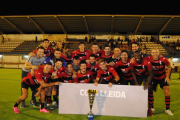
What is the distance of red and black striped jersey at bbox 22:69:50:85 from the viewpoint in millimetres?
4430

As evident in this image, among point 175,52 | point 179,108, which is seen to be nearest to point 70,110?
point 179,108

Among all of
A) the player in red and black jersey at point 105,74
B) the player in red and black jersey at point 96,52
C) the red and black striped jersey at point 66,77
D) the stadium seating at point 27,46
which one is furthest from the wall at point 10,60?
the player in red and black jersey at point 105,74

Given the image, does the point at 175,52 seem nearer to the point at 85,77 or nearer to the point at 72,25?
the point at 72,25

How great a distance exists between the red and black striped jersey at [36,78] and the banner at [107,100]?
67 cm

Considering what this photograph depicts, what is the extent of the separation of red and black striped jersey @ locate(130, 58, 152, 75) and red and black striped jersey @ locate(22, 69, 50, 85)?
8.96 ft

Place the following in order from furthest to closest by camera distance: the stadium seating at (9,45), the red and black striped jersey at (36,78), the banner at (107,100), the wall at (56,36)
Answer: the wall at (56,36), the stadium seating at (9,45), the red and black striped jersey at (36,78), the banner at (107,100)

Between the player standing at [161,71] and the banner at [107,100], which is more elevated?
the player standing at [161,71]

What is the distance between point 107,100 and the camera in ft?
14.0

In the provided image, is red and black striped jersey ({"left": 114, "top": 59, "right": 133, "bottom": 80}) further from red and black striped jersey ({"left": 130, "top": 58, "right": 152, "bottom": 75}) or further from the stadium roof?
the stadium roof

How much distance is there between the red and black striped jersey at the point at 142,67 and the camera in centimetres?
446

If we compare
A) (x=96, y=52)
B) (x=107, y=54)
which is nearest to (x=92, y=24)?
(x=96, y=52)

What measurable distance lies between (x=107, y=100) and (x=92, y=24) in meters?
25.4

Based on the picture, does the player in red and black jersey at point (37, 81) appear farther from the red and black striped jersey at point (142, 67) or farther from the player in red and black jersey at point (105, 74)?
the red and black striped jersey at point (142, 67)

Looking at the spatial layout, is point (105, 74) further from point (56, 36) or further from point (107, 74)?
point (56, 36)
